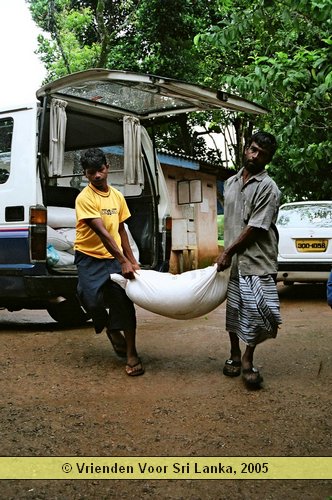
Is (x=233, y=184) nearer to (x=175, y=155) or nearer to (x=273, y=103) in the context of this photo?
(x=273, y=103)

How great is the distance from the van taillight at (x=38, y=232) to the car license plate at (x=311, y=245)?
14.5ft

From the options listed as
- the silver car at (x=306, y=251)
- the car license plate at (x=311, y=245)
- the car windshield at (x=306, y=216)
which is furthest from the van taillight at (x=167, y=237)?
the car windshield at (x=306, y=216)

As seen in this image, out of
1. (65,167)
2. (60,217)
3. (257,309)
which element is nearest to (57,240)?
(60,217)

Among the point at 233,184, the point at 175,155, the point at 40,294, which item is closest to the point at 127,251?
the point at 233,184

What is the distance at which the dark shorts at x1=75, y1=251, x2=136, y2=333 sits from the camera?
158 inches

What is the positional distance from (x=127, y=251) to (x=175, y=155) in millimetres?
9412

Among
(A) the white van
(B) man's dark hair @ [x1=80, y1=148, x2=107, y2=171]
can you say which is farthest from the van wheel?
(B) man's dark hair @ [x1=80, y1=148, x2=107, y2=171]

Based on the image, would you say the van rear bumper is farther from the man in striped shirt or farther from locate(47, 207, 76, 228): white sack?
the man in striped shirt

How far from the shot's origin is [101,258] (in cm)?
407

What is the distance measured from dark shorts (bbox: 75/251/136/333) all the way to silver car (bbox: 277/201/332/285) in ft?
15.3

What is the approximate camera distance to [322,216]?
8.65 metres

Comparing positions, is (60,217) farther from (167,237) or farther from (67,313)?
(167,237)

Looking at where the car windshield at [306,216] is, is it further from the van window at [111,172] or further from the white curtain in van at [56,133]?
the white curtain in van at [56,133]

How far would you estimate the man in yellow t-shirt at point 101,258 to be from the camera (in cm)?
394
